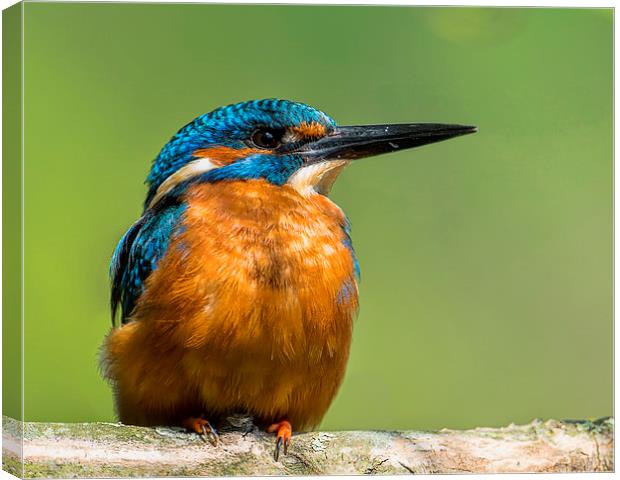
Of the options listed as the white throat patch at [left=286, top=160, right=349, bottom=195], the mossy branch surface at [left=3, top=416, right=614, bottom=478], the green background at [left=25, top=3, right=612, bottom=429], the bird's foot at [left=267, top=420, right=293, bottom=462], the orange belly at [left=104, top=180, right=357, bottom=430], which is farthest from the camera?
the green background at [left=25, top=3, right=612, bottom=429]

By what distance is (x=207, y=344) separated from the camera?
5.46 meters

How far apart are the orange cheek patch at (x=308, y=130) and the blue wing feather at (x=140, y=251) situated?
2.21ft

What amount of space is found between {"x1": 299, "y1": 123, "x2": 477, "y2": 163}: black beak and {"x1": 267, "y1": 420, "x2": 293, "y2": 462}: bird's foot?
130 cm

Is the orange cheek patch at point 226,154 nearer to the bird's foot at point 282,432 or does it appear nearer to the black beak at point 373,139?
the black beak at point 373,139

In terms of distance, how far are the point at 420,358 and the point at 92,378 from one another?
1.78 meters

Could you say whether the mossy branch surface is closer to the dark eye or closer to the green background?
the green background

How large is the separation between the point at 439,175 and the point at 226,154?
1.34 meters

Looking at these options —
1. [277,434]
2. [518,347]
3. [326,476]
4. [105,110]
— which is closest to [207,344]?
[277,434]

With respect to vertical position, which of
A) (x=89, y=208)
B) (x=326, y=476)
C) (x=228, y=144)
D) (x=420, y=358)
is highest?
(x=228, y=144)

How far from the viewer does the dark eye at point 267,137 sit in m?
5.86

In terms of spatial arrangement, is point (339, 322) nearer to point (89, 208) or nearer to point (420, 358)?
point (420, 358)

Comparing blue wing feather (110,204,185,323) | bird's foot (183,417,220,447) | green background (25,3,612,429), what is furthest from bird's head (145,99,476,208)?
bird's foot (183,417,220,447)

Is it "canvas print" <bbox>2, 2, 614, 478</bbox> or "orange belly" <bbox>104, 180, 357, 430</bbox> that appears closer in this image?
"orange belly" <bbox>104, 180, 357, 430</bbox>

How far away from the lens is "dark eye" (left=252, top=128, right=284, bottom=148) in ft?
19.2
